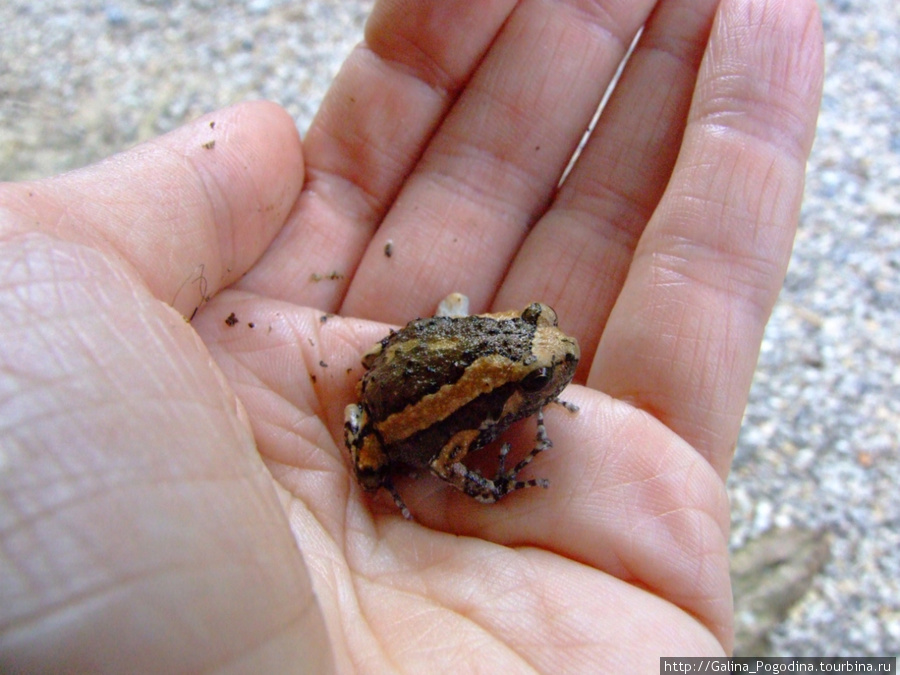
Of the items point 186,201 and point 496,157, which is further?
point 496,157

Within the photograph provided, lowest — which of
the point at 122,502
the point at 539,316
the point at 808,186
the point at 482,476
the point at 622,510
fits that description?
the point at 482,476

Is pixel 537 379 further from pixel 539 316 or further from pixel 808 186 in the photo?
pixel 808 186

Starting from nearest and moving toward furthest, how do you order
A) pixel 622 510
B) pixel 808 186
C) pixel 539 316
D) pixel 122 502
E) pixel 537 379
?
1. pixel 122 502
2. pixel 622 510
3. pixel 537 379
4. pixel 539 316
5. pixel 808 186

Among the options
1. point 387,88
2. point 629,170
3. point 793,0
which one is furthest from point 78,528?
point 793,0

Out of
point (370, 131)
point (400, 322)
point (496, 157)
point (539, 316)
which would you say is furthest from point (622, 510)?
point (370, 131)

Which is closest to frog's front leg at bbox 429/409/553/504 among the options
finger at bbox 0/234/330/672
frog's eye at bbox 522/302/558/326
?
frog's eye at bbox 522/302/558/326

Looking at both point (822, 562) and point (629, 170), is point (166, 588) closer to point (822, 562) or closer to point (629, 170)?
point (629, 170)

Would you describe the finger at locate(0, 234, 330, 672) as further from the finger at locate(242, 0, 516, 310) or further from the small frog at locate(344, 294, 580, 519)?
the finger at locate(242, 0, 516, 310)
